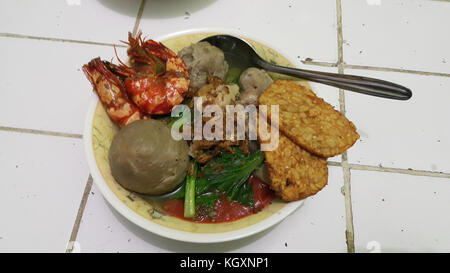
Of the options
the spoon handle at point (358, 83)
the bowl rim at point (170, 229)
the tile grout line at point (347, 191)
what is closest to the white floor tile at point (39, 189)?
the bowl rim at point (170, 229)

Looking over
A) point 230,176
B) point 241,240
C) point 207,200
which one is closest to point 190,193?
point 207,200

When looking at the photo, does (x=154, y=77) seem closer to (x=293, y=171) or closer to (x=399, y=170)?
(x=293, y=171)

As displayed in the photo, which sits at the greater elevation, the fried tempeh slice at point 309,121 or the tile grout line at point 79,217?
the fried tempeh slice at point 309,121

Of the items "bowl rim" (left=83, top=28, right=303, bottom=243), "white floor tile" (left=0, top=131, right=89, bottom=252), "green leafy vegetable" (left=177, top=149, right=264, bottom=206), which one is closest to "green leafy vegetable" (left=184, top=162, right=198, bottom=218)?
"green leafy vegetable" (left=177, top=149, right=264, bottom=206)

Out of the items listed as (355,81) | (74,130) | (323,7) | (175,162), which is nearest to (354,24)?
(323,7)

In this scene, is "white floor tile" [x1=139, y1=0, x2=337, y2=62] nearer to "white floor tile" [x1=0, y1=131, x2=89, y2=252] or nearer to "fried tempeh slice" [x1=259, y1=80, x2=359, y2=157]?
"fried tempeh slice" [x1=259, y1=80, x2=359, y2=157]

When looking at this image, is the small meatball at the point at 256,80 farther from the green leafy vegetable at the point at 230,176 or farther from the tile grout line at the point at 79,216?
the tile grout line at the point at 79,216
